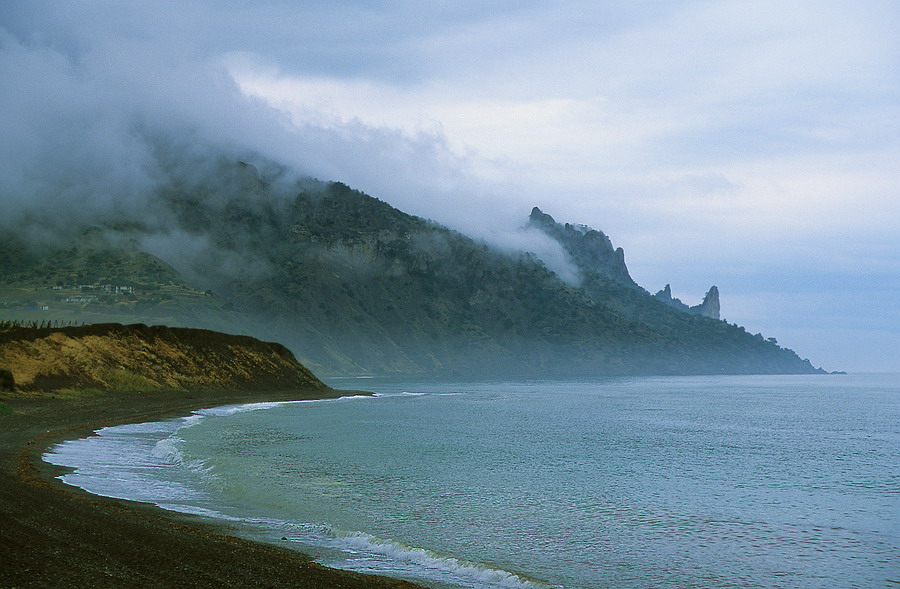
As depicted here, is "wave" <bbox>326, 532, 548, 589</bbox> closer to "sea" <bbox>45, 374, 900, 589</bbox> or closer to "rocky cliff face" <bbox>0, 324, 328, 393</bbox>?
"sea" <bbox>45, 374, 900, 589</bbox>

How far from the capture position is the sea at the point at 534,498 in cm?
1962

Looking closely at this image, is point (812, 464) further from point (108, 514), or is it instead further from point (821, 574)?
point (108, 514)

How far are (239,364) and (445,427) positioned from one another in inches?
2430

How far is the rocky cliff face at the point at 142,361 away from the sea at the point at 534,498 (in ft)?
94.8

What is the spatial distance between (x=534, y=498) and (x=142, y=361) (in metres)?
83.3

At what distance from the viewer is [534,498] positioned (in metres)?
30.5

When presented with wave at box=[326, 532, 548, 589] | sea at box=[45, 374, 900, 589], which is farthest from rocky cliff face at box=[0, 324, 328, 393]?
wave at box=[326, 532, 548, 589]

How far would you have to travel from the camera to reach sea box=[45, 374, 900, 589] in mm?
19625

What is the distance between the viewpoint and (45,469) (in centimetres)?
3053

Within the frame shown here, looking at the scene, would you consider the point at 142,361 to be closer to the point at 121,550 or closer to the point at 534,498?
the point at 534,498

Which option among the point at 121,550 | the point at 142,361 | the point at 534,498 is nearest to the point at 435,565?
the point at 121,550

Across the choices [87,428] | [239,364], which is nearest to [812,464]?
[87,428]

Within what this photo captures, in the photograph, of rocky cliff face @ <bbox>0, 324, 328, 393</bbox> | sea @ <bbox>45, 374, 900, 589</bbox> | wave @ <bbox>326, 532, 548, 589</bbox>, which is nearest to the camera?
wave @ <bbox>326, 532, 548, 589</bbox>

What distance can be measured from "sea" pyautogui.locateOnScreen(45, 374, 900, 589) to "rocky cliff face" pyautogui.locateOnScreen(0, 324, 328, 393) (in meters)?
28.9
